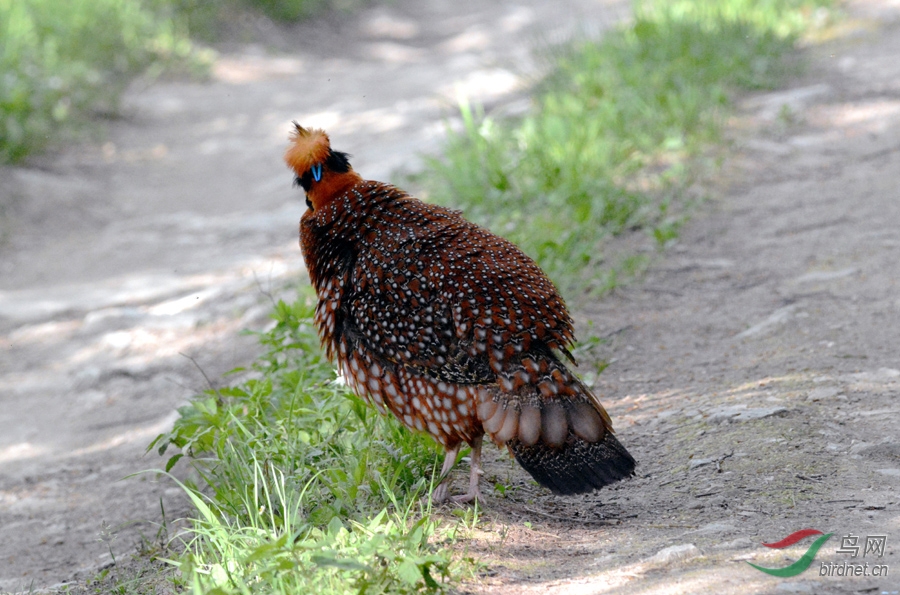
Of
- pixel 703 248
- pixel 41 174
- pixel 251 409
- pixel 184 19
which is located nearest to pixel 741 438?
pixel 251 409

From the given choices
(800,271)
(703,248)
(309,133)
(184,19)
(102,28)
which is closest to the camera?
(309,133)

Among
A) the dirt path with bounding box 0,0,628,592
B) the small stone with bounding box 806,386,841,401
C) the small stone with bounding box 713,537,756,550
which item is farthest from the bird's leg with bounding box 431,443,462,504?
the small stone with bounding box 806,386,841,401

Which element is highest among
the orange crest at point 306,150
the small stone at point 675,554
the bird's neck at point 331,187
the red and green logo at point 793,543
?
the orange crest at point 306,150

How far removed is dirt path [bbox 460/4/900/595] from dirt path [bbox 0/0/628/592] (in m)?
1.77

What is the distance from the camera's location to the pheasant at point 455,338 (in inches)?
106

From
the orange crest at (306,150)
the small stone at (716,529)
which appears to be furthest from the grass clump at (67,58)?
the small stone at (716,529)

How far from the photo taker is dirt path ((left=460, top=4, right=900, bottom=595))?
246 cm

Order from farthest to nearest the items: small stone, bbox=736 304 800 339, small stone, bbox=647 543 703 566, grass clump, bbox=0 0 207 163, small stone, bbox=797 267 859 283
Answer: grass clump, bbox=0 0 207 163, small stone, bbox=797 267 859 283, small stone, bbox=736 304 800 339, small stone, bbox=647 543 703 566

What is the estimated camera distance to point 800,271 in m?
4.66

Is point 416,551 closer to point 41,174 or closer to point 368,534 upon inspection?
point 368,534

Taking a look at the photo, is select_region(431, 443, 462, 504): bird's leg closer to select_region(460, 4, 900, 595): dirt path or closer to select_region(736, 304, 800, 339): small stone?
select_region(460, 4, 900, 595): dirt path

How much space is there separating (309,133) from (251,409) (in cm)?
114

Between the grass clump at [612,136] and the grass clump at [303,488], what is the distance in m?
1.74

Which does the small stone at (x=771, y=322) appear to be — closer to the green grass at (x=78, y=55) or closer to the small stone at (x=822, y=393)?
the small stone at (x=822, y=393)
